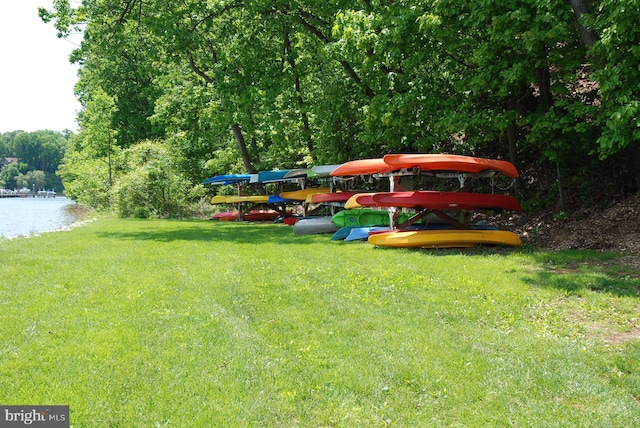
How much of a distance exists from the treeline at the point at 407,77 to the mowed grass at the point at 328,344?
4.21 m

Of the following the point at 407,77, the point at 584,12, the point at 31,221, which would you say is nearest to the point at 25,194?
the point at 31,221

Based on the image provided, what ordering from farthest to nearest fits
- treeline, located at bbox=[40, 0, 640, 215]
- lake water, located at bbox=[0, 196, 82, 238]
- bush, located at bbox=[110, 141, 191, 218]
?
bush, located at bbox=[110, 141, 191, 218] → lake water, located at bbox=[0, 196, 82, 238] → treeline, located at bbox=[40, 0, 640, 215]

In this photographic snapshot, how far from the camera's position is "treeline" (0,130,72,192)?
120812 millimetres

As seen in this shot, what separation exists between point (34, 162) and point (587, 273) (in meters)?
144

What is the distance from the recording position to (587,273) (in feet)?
25.4

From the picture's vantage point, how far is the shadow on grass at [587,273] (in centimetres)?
685

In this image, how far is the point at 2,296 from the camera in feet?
21.8

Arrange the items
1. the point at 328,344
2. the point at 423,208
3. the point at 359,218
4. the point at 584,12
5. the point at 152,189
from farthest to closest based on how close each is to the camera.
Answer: the point at 152,189
the point at 359,218
the point at 423,208
the point at 584,12
the point at 328,344

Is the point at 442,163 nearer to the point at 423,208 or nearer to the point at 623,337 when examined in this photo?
the point at 423,208

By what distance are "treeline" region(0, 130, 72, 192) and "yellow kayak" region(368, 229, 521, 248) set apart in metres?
127

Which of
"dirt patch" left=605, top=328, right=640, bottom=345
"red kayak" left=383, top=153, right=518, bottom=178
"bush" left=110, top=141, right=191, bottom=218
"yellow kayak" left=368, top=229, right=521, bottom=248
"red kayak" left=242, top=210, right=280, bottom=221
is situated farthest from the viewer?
"bush" left=110, top=141, right=191, bottom=218

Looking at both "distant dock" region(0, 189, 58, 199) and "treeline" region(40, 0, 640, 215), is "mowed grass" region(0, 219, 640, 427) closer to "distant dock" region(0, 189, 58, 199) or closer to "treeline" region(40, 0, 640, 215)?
"treeline" region(40, 0, 640, 215)

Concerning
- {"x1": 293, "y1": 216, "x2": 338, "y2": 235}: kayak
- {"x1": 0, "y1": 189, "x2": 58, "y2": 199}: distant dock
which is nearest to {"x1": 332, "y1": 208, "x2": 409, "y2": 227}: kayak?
{"x1": 293, "y1": 216, "x2": 338, "y2": 235}: kayak

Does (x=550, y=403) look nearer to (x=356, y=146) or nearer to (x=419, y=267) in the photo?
(x=419, y=267)
